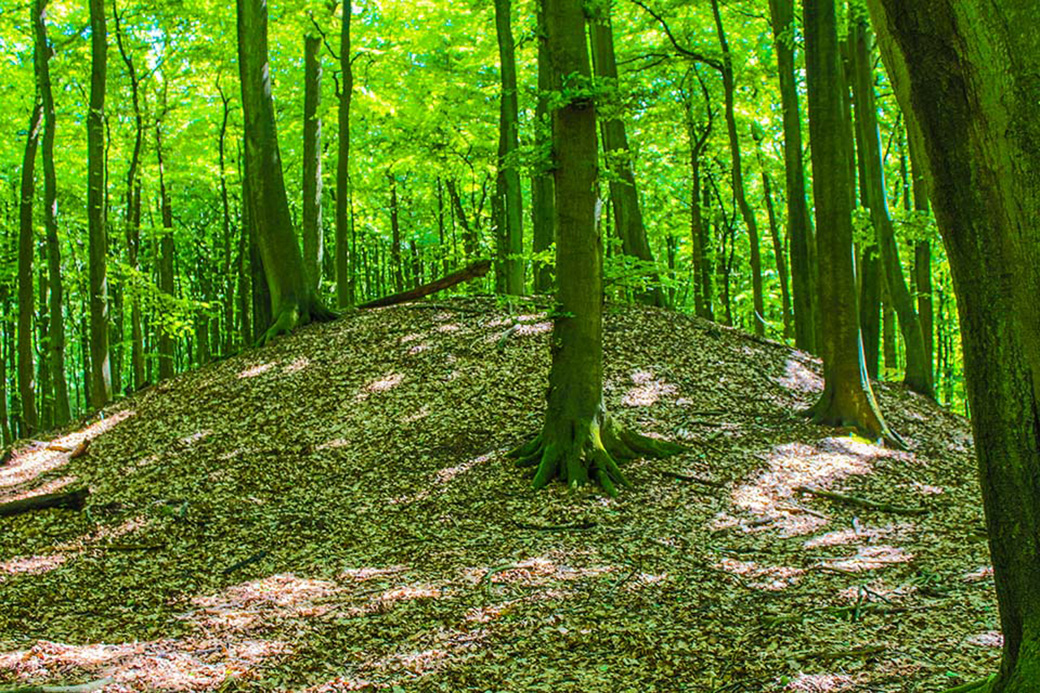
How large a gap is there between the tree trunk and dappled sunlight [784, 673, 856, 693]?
10.8 meters

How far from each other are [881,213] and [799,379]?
3.49 meters

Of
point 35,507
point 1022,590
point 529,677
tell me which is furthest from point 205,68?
point 1022,590

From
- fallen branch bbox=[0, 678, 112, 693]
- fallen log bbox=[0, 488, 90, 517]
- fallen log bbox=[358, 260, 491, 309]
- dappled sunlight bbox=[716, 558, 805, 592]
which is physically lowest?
dappled sunlight bbox=[716, 558, 805, 592]

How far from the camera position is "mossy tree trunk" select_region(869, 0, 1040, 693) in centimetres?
219

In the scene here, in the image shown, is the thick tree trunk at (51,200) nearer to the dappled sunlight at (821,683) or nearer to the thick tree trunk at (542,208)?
the thick tree trunk at (542,208)

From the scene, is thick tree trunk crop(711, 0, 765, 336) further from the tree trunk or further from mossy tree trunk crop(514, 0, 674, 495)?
mossy tree trunk crop(514, 0, 674, 495)

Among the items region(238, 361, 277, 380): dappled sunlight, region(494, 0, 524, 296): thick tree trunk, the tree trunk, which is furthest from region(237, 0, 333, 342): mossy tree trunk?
the tree trunk

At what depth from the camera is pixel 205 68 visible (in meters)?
18.5

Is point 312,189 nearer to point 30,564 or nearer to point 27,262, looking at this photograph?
point 27,262

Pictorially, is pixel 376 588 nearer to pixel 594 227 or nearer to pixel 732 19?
pixel 594 227

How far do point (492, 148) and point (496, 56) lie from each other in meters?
2.62

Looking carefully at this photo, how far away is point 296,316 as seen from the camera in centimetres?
1317

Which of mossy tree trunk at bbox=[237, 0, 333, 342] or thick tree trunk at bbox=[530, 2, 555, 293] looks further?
mossy tree trunk at bbox=[237, 0, 333, 342]

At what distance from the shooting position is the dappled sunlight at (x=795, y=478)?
7.13 meters
